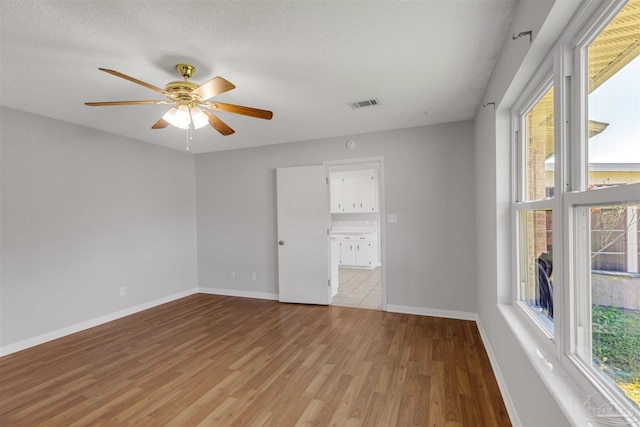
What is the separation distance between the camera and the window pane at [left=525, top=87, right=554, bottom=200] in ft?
5.26

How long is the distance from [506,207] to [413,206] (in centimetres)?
174

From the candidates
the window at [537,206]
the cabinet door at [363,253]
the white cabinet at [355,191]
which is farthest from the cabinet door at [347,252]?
the window at [537,206]

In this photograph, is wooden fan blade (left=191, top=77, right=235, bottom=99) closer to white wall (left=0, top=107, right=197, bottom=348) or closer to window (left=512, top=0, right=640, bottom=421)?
window (left=512, top=0, right=640, bottom=421)

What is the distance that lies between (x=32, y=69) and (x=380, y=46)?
8.66 ft

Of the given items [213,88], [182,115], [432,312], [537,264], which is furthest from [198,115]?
[432,312]

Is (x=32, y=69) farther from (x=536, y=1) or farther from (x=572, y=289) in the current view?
(x=572, y=289)

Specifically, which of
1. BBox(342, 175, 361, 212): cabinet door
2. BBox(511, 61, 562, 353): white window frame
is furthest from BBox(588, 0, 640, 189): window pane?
BBox(342, 175, 361, 212): cabinet door

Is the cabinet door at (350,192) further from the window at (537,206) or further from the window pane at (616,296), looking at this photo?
the window pane at (616,296)

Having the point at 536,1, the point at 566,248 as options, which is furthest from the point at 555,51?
the point at 566,248

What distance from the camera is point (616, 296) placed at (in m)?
1.03

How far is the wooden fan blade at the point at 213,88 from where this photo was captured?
2.00 metres

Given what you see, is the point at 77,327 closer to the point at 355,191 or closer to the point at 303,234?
the point at 303,234

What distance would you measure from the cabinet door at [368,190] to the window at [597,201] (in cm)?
566

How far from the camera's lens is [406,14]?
172cm
